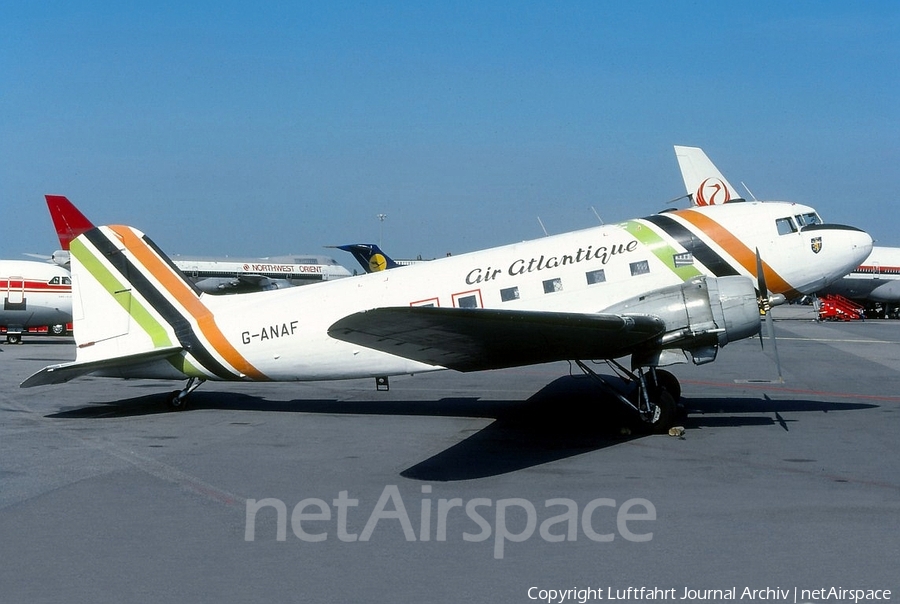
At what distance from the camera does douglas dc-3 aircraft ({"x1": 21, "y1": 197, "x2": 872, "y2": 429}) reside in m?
12.0

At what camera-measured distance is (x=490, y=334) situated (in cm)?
1074

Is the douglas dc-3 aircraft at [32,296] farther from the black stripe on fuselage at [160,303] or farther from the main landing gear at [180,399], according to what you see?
the main landing gear at [180,399]

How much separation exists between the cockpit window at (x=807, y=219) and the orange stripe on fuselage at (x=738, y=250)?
1.01 m

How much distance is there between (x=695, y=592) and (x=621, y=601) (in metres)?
0.54

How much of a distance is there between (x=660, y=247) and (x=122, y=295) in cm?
935

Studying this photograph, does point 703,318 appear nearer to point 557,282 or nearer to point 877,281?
point 557,282

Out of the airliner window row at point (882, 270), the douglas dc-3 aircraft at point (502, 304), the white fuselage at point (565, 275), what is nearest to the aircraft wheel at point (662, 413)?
the douglas dc-3 aircraft at point (502, 304)

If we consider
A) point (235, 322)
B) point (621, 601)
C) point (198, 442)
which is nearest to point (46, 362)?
point (235, 322)

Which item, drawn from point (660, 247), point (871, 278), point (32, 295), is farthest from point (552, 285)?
point (871, 278)

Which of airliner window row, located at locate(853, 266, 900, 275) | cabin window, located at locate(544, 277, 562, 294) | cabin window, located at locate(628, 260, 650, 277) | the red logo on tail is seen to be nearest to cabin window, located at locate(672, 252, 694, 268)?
cabin window, located at locate(628, 260, 650, 277)

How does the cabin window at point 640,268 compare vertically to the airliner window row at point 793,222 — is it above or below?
below

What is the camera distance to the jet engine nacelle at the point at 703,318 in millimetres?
11984

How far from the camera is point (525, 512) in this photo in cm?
797

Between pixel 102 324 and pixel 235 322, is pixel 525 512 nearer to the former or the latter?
pixel 235 322
